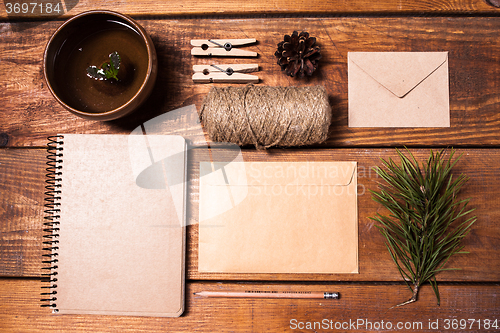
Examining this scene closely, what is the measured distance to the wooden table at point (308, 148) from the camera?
2.00ft

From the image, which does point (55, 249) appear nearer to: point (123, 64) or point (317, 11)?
point (123, 64)

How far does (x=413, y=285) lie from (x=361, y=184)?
233mm

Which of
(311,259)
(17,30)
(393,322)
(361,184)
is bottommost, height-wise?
(393,322)

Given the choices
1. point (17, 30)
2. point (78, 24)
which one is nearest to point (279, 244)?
point (78, 24)

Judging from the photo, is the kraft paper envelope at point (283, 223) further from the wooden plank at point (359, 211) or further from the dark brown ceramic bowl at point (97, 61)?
the dark brown ceramic bowl at point (97, 61)

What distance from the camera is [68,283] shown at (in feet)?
1.97

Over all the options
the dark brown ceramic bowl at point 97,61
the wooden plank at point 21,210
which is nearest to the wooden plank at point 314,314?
the wooden plank at point 21,210

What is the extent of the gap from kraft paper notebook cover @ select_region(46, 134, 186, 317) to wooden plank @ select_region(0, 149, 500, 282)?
5 centimetres

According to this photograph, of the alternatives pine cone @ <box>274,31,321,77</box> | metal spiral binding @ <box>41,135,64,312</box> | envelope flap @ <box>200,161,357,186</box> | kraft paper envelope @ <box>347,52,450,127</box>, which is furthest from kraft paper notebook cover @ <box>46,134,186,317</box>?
kraft paper envelope @ <box>347,52,450,127</box>

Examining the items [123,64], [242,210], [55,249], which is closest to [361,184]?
[242,210]

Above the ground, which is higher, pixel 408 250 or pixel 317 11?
pixel 317 11

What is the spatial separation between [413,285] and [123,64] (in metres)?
0.75

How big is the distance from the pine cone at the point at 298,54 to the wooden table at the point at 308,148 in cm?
Result: 3

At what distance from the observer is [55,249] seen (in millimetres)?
605
